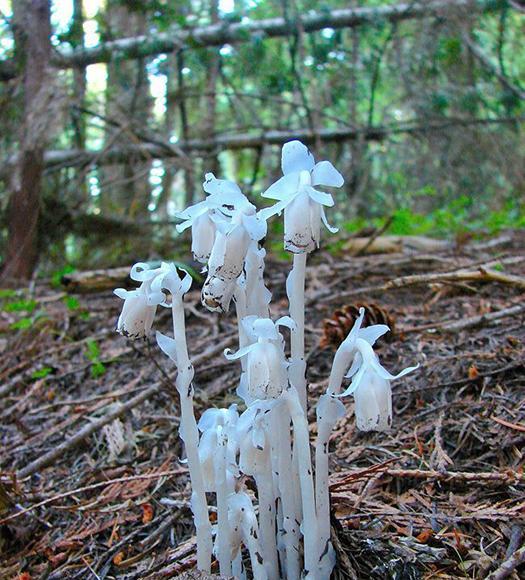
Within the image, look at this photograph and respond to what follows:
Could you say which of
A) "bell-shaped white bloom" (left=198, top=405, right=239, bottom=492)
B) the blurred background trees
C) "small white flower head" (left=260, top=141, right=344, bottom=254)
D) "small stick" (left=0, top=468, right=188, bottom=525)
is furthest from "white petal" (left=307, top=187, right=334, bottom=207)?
the blurred background trees

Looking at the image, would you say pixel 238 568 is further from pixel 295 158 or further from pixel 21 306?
pixel 21 306

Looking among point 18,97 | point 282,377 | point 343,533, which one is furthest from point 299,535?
point 18,97

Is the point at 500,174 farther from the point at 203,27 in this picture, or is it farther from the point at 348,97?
the point at 203,27

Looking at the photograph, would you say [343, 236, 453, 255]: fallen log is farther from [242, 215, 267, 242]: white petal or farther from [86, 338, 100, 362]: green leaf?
→ [242, 215, 267, 242]: white petal

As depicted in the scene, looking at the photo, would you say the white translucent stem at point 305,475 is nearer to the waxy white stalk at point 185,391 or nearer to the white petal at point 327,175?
the waxy white stalk at point 185,391

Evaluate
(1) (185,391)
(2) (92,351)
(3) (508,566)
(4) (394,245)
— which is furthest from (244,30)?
(3) (508,566)
